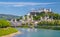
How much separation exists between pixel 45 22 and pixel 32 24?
419mm

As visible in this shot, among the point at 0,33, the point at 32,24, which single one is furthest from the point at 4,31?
the point at 32,24

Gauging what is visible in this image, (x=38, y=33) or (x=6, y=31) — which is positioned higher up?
(x=6, y=31)

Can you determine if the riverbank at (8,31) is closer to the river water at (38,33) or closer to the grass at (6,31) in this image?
the grass at (6,31)

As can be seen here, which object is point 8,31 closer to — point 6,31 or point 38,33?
point 6,31

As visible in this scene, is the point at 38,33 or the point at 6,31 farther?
the point at 38,33

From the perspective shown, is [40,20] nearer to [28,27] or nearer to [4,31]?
[28,27]

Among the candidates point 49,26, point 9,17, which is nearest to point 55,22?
point 49,26

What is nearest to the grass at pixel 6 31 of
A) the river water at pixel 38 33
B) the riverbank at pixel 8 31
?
the riverbank at pixel 8 31

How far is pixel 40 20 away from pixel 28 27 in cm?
44

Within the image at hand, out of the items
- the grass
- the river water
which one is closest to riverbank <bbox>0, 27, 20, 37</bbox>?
the grass

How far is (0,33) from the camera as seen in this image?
41.9 feet

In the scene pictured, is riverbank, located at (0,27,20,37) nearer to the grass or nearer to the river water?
the grass

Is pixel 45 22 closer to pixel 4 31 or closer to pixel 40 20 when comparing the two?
pixel 40 20

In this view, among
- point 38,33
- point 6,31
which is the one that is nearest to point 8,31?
point 6,31
